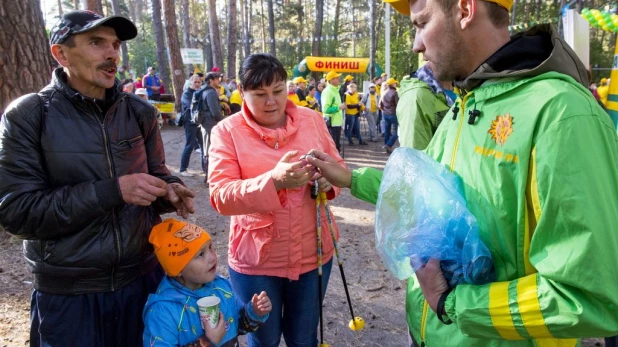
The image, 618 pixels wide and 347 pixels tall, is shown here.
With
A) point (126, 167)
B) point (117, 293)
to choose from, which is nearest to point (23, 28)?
point (126, 167)

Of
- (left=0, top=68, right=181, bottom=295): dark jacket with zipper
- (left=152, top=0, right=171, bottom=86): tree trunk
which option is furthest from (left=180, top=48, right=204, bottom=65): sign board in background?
(left=0, top=68, right=181, bottom=295): dark jacket with zipper

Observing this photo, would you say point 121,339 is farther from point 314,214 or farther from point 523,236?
point 523,236

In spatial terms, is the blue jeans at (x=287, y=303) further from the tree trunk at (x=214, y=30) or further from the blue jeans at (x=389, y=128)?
the tree trunk at (x=214, y=30)

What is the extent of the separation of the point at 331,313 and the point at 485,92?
10.2ft

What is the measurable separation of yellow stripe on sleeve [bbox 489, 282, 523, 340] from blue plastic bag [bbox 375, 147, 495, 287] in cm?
9

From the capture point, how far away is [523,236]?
125 cm

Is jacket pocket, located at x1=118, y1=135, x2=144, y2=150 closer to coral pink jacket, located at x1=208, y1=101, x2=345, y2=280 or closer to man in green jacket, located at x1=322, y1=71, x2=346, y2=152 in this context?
coral pink jacket, located at x1=208, y1=101, x2=345, y2=280

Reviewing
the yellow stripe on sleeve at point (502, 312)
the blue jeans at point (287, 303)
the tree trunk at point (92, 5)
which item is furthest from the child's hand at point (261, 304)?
the tree trunk at point (92, 5)

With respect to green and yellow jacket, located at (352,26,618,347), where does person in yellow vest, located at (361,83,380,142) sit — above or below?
below

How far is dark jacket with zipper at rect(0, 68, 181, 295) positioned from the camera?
1845 millimetres

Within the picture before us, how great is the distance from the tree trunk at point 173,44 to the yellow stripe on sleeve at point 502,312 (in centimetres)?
1647

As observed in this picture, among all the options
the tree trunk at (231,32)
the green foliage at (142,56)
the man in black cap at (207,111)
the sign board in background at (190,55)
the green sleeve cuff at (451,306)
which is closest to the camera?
the green sleeve cuff at (451,306)

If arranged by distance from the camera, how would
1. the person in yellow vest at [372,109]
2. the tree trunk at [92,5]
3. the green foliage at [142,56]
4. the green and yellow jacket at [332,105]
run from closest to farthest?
the green and yellow jacket at [332,105] < the tree trunk at [92,5] < the person in yellow vest at [372,109] < the green foliage at [142,56]

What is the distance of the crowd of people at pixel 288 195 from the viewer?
1.13 metres
